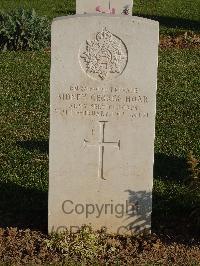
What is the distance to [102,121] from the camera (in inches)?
222

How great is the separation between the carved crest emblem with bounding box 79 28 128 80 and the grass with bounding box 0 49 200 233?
149cm

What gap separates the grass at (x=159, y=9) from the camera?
18.3m

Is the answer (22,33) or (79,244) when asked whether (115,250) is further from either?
(22,33)

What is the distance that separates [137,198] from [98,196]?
0.34 metres

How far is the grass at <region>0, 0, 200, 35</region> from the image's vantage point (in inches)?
722

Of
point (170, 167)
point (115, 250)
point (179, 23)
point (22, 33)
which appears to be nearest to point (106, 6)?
point (22, 33)

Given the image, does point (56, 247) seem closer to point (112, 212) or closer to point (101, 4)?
point (112, 212)

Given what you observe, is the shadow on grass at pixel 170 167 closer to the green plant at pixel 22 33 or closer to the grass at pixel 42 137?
the grass at pixel 42 137

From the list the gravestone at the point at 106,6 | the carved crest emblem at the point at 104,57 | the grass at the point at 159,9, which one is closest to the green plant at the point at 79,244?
the carved crest emblem at the point at 104,57

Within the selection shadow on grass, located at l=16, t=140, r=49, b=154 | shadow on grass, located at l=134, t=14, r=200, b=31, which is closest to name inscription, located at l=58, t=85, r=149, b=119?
shadow on grass, located at l=16, t=140, r=49, b=154

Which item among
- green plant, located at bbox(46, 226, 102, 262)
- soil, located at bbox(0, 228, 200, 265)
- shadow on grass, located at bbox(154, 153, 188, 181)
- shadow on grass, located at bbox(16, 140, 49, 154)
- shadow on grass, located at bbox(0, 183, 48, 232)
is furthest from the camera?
shadow on grass, located at bbox(16, 140, 49, 154)

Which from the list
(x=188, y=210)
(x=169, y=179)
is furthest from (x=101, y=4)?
(x=188, y=210)

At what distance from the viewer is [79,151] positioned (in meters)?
5.69

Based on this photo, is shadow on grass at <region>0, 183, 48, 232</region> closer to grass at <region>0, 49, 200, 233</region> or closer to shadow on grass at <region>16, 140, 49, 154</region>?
grass at <region>0, 49, 200, 233</region>
